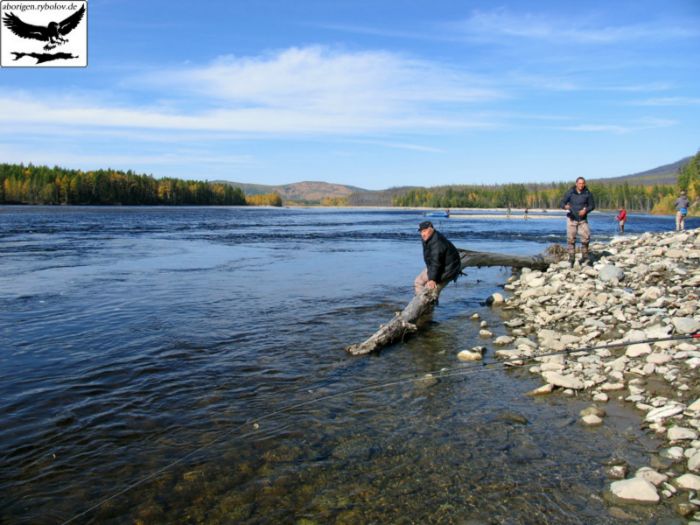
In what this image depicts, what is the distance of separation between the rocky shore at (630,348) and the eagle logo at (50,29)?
18372mm

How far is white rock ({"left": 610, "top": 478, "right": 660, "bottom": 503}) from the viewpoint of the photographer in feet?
16.0

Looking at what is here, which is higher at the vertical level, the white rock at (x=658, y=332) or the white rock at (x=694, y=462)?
the white rock at (x=658, y=332)

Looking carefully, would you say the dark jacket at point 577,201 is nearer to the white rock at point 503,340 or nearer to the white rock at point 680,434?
the white rock at point 503,340

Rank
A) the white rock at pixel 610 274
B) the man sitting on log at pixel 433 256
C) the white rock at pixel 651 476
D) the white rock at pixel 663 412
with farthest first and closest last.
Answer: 1. the white rock at pixel 610 274
2. the man sitting on log at pixel 433 256
3. the white rock at pixel 663 412
4. the white rock at pixel 651 476

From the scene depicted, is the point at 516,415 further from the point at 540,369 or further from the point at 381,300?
the point at 381,300

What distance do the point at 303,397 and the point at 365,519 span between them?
3.16m

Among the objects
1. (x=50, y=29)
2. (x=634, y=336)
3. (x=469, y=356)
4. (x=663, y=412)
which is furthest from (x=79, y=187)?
(x=663, y=412)

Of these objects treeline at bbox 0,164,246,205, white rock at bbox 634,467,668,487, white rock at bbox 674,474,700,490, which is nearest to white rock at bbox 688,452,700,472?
white rock at bbox 674,474,700,490

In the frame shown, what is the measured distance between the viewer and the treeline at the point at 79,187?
136500mm

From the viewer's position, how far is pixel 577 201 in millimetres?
16297

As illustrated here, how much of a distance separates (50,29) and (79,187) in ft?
480

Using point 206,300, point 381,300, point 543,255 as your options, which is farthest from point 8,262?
point 543,255

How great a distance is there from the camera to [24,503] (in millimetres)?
5184

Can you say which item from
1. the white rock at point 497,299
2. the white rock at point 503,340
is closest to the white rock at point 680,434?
the white rock at point 503,340
